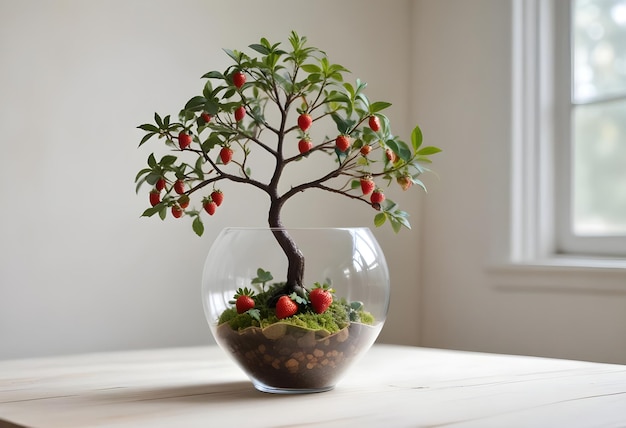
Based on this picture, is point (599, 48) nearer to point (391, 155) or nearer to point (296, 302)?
point (391, 155)

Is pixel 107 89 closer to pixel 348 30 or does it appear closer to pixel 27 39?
pixel 27 39

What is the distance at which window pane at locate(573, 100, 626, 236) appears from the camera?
199cm

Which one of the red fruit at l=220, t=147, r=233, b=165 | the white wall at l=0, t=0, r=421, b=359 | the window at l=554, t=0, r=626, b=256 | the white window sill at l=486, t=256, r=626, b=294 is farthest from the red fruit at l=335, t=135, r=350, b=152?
the window at l=554, t=0, r=626, b=256

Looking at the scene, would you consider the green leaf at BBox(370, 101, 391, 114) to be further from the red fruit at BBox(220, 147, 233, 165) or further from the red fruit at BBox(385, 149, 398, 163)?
the red fruit at BBox(220, 147, 233, 165)

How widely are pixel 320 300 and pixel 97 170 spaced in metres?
0.90

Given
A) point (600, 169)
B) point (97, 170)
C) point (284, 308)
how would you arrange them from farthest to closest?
point (600, 169), point (97, 170), point (284, 308)

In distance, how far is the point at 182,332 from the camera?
6.12 feet

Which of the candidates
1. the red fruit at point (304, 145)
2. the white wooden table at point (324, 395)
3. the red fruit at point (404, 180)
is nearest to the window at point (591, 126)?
the white wooden table at point (324, 395)

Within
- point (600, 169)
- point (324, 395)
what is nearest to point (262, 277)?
point (324, 395)

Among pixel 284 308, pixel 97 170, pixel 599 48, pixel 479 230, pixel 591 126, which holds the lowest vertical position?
pixel 284 308

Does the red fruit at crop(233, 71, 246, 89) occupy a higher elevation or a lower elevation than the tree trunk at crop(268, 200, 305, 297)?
higher

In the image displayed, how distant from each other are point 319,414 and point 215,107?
1.37ft

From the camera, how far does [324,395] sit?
103 cm

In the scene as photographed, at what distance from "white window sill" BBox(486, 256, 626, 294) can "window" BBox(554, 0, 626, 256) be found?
0.09 meters
